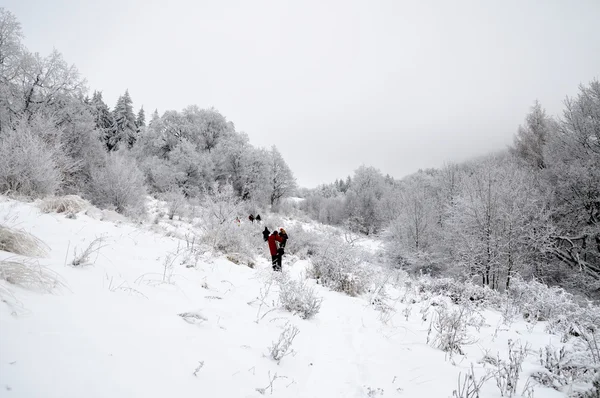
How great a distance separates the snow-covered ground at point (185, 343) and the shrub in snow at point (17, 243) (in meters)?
0.14

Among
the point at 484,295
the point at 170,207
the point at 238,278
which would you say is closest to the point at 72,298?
the point at 238,278

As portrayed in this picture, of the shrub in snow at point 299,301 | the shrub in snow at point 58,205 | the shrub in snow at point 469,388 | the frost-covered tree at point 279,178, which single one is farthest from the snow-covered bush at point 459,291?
the frost-covered tree at point 279,178

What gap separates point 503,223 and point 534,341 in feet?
34.6

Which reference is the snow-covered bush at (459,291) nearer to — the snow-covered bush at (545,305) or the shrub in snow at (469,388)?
the snow-covered bush at (545,305)

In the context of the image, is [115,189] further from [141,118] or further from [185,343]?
[141,118]

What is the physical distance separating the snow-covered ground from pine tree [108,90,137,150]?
43.8 meters

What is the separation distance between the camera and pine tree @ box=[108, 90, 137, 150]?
3972cm

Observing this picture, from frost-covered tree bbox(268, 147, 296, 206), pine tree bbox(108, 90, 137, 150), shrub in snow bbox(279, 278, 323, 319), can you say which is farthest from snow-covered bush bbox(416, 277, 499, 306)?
pine tree bbox(108, 90, 137, 150)

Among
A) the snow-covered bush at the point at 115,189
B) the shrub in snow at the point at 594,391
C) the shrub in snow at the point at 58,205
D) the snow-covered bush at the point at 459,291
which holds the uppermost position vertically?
the snow-covered bush at the point at 115,189

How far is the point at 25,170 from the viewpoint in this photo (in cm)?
831

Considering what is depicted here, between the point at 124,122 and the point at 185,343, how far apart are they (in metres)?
50.1

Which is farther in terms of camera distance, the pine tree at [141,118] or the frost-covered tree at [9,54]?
Result: the pine tree at [141,118]

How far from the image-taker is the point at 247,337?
2508 millimetres

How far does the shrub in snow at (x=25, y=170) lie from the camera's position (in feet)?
25.7
